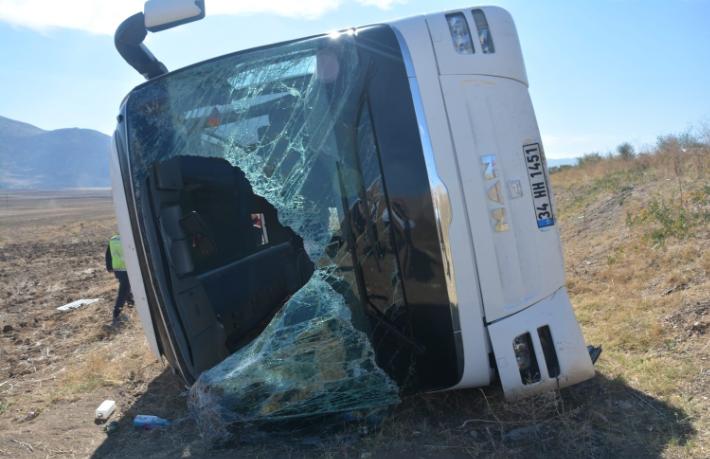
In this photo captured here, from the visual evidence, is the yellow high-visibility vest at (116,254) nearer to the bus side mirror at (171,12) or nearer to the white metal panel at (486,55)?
the bus side mirror at (171,12)

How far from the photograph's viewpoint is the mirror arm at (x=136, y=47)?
3434 mm

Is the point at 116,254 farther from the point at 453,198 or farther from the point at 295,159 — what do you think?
the point at 453,198

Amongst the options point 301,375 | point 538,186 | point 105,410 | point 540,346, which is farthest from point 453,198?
point 105,410

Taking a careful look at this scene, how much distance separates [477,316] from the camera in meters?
2.49

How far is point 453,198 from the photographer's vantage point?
2.43 meters

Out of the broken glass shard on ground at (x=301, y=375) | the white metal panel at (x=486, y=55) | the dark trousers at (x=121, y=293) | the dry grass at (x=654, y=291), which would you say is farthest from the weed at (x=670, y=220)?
the dark trousers at (x=121, y=293)

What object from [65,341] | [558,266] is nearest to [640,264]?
[558,266]

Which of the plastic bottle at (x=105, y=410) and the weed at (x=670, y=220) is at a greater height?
the weed at (x=670, y=220)

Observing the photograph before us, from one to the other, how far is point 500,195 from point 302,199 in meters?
1.04

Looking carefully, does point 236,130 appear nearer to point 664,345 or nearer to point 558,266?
point 558,266

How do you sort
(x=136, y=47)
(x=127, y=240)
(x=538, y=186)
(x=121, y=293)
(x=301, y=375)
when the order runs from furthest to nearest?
1. (x=121, y=293)
2. (x=136, y=47)
3. (x=127, y=240)
4. (x=301, y=375)
5. (x=538, y=186)

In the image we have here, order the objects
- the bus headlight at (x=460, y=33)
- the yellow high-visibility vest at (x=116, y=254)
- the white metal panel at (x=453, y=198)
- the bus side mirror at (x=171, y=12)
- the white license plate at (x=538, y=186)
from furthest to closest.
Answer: the yellow high-visibility vest at (x=116, y=254) < the bus side mirror at (x=171, y=12) < the white license plate at (x=538, y=186) < the bus headlight at (x=460, y=33) < the white metal panel at (x=453, y=198)

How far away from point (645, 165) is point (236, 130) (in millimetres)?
14859

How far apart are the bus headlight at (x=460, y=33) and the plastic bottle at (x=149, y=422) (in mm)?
2871
